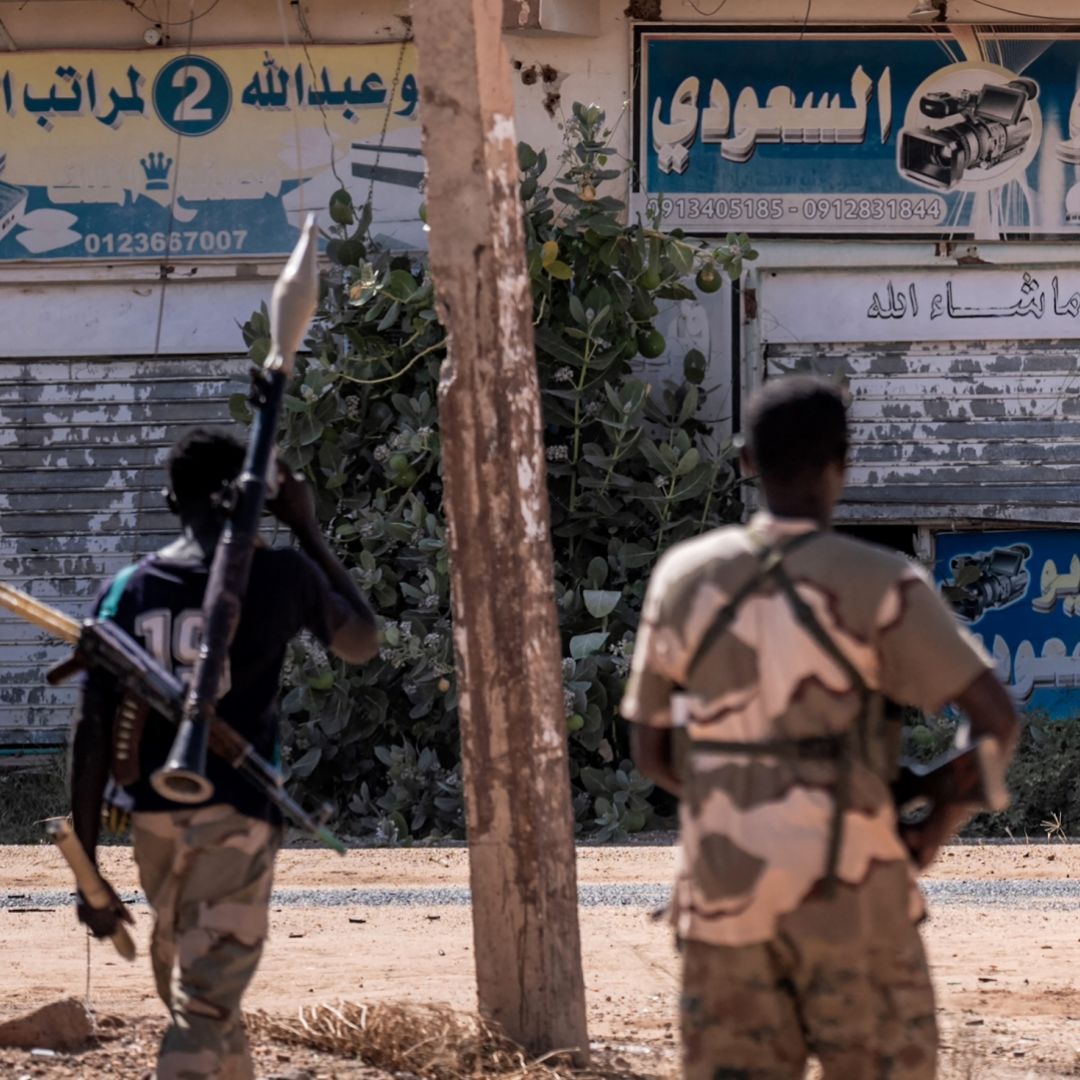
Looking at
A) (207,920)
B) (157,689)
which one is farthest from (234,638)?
(207,920)

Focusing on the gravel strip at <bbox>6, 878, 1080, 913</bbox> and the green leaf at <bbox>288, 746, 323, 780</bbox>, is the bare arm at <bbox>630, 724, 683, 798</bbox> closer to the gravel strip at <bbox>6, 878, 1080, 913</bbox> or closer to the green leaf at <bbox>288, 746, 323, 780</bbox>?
the gravel strip at <bbox>6, 878, 1080, 913</bbox>

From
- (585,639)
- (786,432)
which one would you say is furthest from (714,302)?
(786,432)

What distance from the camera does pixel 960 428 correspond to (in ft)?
37.7

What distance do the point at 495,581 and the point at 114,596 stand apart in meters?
1.12

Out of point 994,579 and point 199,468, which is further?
point 994,579

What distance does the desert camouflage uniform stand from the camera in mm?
2750

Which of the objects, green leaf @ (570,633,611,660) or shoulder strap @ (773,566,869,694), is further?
green leaf @ (570,633,611,660)

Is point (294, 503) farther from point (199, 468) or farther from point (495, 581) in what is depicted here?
point (495, 581)

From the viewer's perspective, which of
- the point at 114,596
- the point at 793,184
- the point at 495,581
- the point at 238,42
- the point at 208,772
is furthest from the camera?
the point at 238,42

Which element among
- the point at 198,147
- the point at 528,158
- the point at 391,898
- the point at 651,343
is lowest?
the point at 391,898

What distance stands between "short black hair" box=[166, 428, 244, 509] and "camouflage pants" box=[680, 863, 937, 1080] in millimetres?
1478

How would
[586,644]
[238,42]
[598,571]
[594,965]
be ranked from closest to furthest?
[594,965] < [586,644] < [598,571] < [238,42]

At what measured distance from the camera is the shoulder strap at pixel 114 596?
144 inches

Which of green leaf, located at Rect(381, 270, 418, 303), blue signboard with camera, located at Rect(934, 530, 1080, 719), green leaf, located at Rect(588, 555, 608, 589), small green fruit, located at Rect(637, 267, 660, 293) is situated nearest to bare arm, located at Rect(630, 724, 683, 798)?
green leaf, located at Rect(588, 555, 608, 589)
